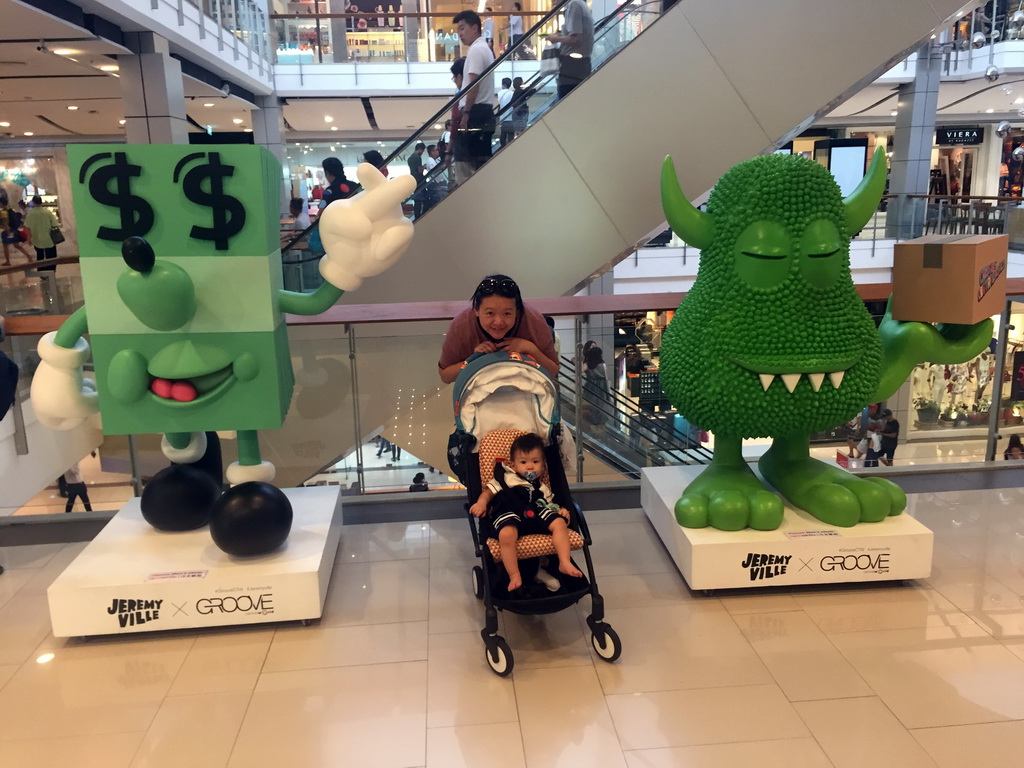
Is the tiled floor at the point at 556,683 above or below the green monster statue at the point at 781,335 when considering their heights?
below

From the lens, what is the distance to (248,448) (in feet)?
10.2

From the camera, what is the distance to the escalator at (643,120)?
5371 millimetres

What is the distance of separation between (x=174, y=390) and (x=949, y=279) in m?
2.95

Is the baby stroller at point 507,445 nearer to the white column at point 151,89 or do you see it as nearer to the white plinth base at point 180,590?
the white plinth base at point 180,590

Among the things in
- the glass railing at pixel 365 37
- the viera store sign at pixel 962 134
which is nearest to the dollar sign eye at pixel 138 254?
the glass railing at pixel 365 37

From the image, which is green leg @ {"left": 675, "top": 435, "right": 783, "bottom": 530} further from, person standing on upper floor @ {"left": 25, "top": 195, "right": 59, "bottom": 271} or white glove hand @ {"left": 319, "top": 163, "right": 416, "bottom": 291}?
person standing on upper floor @ {"left": 25, "top": 195, "right": 59, "bottom": 271}

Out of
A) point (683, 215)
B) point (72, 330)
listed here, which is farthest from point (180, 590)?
point (683, 215)

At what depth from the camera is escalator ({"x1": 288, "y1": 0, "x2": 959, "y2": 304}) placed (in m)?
5.37

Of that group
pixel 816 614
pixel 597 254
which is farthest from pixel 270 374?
pixel 597 254

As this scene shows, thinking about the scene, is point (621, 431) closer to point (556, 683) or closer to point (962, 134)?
point (556, 683)

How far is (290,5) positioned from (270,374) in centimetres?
1342

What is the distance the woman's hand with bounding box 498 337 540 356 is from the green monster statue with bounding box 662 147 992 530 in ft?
1.79

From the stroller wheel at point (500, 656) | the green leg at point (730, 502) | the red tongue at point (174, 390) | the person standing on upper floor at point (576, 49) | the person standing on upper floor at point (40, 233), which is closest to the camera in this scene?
the stroller wheel at point (500, 656)

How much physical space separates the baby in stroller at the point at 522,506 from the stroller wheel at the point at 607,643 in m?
0.20
